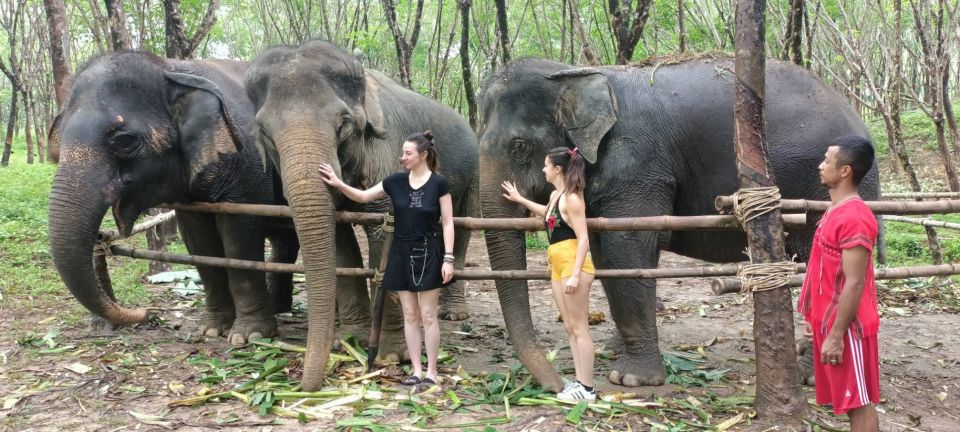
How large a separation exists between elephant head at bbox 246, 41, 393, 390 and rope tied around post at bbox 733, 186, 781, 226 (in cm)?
235

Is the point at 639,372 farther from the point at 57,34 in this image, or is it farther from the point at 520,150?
the point at 57,34

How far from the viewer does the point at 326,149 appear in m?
4.68

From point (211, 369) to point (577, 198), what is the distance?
8.75ft

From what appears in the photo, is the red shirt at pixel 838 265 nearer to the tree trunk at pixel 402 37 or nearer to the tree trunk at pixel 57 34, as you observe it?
the tree trunk at pixel 57 34

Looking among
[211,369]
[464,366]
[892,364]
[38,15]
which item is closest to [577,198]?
[464,366]

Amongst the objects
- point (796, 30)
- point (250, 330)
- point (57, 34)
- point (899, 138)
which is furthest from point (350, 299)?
point (899, 138)

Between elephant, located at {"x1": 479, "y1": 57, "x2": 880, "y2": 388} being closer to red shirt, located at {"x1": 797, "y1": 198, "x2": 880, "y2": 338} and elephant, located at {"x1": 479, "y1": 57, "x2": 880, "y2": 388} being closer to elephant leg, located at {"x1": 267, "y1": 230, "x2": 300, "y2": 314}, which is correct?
red shirt, located at {"x1": 797, "y1": 198, "x2": 880, "y2": 338}

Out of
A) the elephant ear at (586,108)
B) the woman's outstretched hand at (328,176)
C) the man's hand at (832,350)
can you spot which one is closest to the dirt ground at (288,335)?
the man's hand at (832,350)

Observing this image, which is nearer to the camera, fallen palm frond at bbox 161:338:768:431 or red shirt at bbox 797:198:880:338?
red shirt at bbox 797:198:880:338

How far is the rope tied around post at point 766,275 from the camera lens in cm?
386

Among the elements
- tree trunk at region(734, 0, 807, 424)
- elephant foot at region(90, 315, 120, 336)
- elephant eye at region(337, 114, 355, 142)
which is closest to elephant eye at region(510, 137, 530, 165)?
elephant eye at region(337, 114, 355, 142)

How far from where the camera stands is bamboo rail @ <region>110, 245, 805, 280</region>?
4480mm

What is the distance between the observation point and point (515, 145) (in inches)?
202

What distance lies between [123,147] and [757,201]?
4.27 metres
